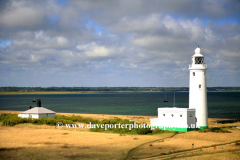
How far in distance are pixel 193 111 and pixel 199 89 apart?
2.93 m

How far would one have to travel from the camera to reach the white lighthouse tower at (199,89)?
97.1 ft

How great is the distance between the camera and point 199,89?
98.1 feet

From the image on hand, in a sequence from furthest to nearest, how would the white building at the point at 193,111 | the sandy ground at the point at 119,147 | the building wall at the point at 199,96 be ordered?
the building wall at the point at 199,96 < the white building at the point at 193,111 < the sandy ground at the point at 119,147

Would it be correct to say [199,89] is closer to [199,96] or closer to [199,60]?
[199,96]

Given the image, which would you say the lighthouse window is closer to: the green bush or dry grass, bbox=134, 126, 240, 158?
dry grass, bbox=134, 126, 240, 158

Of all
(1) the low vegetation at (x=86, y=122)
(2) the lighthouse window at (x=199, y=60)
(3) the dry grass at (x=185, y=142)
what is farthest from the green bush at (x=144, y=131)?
(2) the lighthouse window at (x=199, y=60)

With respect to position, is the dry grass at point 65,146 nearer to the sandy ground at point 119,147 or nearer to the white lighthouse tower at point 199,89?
Result: the sandy ground at point 119,147

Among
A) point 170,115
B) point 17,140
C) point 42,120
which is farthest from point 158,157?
point 42,120

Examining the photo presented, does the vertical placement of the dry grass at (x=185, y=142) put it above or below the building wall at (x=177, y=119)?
below

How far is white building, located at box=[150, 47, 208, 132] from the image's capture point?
28.6m

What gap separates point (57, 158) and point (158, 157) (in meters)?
7.21

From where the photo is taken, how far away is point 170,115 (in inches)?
1150

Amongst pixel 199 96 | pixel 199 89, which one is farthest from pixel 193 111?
pixel 199 89

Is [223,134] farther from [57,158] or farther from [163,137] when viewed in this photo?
[57,158]
